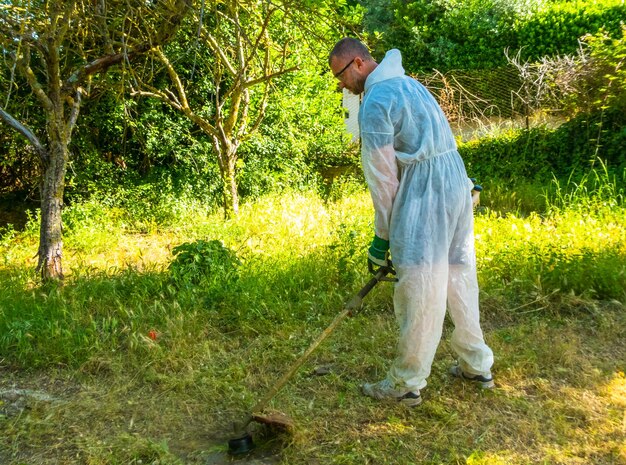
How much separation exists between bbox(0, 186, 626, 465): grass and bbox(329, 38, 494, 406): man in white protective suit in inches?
20.2

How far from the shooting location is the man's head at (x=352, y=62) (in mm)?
3088

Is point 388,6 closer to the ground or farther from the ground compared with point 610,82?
farther from the ground

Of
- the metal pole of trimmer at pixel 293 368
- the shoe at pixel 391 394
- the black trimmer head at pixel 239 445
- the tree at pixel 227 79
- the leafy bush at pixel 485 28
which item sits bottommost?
the shoe at pixel 391 394

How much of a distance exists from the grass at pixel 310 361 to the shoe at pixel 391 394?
7cm

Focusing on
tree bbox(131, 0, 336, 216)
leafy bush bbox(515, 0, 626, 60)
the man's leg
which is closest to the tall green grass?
the man's leg

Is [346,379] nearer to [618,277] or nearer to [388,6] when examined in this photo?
[618,277]

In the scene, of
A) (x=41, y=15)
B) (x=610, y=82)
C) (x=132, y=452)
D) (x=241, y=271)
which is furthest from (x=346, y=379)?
(x=610, y=82)

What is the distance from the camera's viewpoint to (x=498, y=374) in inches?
139

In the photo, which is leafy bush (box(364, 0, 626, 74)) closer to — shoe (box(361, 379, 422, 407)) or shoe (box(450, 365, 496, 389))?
shoe (box(450, 365, 496, 389))

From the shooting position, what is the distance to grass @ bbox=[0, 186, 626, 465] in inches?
115

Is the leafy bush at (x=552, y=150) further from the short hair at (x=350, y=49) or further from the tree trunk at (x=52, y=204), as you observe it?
the tree trunk at (x=52, y=204)

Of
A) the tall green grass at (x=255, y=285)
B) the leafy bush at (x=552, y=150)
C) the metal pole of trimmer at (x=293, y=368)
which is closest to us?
the metal pole of trimmer at (x=293, y=368)

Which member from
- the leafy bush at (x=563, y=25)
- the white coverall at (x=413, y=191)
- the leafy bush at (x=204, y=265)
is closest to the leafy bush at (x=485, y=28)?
the leafy bush at (x=563, y=25)

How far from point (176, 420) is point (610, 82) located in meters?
6.90
